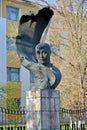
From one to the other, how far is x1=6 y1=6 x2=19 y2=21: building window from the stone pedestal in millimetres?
23818

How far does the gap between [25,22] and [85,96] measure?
9227mm

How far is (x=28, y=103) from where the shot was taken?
10305 millimetres

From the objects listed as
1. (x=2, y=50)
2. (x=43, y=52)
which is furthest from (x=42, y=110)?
(x=2, y=50)

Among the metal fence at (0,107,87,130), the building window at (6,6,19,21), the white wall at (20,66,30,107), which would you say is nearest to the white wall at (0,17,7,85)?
the building window at (6,6,19,21)

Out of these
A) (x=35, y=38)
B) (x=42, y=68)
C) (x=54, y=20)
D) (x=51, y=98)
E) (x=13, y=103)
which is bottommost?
(x=13, y=103)

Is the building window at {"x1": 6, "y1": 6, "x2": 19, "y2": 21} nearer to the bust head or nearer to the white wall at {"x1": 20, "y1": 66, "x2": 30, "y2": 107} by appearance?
the white wall at {"x1": 20, "y1": 66, "x2": 30, "y2": 107}

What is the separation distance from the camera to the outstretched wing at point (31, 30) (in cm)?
1093

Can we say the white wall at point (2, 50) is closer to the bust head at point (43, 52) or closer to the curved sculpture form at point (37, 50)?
the curved sculpture form at point (37, 50)

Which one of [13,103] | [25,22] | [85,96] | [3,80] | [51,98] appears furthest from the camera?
[3,80]

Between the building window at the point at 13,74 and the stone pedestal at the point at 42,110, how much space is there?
74.2 ft

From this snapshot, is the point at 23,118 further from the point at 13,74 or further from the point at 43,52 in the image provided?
the point at 13,74

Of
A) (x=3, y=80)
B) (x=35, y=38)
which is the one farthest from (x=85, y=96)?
(x=3, y=80)

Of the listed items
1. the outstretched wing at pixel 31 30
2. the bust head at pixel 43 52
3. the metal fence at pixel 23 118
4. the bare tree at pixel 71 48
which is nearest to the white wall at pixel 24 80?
the bare tree at pixel 71 48

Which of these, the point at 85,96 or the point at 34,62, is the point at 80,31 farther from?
the point at 34,62
